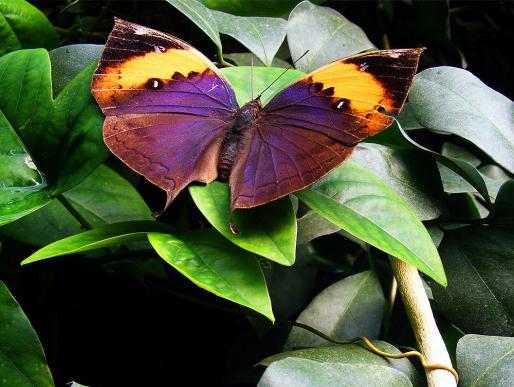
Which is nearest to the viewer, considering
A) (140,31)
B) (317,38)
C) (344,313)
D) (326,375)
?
(326,375)

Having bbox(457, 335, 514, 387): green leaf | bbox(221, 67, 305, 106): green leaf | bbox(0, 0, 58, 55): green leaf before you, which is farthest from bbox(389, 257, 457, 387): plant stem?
bbox(0, 0, 58, 55): green leaf

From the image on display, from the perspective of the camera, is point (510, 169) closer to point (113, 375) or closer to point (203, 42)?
point (203, 42)

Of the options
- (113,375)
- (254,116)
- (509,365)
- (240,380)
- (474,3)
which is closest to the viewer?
(509,365)

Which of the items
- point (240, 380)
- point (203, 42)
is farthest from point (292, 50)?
point (240, 380)

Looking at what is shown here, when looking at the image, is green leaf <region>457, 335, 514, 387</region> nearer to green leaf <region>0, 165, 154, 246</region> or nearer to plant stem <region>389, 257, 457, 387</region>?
plant stem <region>389, 257, 457, 387</region>

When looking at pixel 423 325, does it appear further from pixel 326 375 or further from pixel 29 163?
pixel 29 163

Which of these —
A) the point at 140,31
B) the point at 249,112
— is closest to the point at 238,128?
the point at 249,112

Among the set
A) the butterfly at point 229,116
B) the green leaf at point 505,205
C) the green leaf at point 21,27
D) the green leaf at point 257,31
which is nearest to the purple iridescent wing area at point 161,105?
the butterfly at point 229,116
